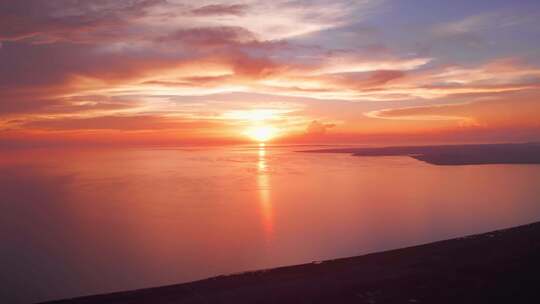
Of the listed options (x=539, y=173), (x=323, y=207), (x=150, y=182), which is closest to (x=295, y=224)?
(x=323, y=207)

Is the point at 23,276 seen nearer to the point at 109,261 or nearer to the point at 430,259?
the point at 109,261

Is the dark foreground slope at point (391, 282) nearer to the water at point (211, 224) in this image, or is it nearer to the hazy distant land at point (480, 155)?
the water at point (211, 224)

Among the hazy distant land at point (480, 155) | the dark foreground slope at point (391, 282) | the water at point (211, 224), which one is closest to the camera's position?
the dark foreground slope at point (391, 282)

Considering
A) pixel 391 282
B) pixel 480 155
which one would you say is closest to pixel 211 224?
pixel 391 282

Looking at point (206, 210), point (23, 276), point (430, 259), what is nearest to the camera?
point (430, 259)

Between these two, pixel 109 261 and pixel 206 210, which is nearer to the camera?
pixel 109 261

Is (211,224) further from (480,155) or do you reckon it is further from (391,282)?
(480,155)

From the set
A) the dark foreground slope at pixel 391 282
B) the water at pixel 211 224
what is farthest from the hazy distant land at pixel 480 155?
the dark foreground slope at pixel 391 282
